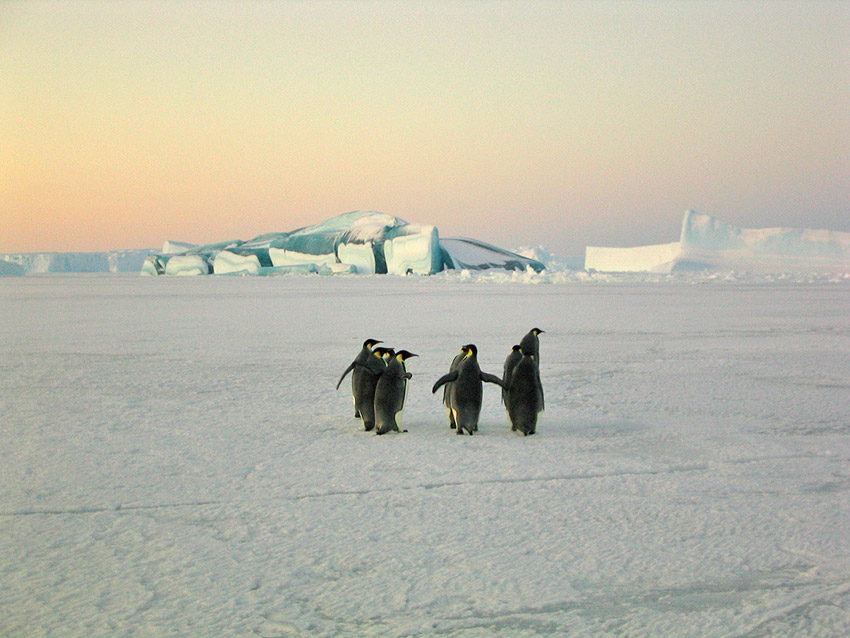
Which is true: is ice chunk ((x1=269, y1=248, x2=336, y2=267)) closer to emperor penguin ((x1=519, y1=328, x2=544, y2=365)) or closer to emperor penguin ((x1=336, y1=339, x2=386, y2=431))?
emperor penguin ((x1=519, y1=328, x2=544, y2=365))

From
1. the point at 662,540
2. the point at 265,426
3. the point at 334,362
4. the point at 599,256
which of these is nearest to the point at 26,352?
the point at 334,362

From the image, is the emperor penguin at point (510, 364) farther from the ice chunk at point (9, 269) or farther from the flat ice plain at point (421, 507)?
the ice chunk at point (9, 269)

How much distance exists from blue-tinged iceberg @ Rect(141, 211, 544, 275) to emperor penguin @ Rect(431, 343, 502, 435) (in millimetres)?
33692

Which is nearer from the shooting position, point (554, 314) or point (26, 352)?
point (26, 352)

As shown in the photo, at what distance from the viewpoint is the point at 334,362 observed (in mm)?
6973

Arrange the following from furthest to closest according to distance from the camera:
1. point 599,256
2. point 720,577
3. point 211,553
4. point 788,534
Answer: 1. point 599,256
2. point 788,534
3. point 211,553
4. point 720,577

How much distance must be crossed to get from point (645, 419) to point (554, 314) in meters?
8.70

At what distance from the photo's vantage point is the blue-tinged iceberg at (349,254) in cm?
3875

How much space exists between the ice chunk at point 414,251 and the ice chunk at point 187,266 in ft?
36.2

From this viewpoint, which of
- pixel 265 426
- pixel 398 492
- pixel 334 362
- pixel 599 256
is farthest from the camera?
pixel 599 256

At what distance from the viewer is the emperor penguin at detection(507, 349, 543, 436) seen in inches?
161

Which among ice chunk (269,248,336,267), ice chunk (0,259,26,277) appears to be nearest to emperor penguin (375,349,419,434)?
ice chunk (269,248,336,267)

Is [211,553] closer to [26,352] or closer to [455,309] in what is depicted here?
[26,352]

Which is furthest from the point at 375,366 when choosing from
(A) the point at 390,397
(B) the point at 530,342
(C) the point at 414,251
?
(C) the point at 414,251
